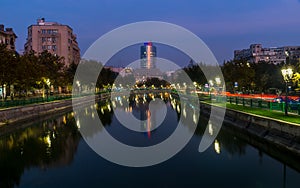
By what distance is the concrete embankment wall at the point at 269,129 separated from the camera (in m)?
17.7

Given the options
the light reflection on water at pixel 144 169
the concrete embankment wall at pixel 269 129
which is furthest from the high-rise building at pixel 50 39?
the concrete embankment wall at pixel 269 129

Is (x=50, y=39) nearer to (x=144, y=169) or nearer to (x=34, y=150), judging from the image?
(x=34, y=150)

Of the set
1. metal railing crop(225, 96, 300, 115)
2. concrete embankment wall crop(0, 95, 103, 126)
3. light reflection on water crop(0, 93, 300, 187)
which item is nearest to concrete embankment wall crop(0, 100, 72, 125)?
concrete embankment wall crop(0, 95, 103, 126)

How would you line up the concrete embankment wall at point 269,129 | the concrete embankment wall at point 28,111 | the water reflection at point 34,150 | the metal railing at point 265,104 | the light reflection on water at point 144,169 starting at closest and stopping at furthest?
the light reflection on water at point 144,169 → the water reflection at point 34,150 → the concrete embankment wall at point 269,129 → the metal railing at point 265,104 → the concrete embankment wall at point 28,111

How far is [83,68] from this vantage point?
87.3 m

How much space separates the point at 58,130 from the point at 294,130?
68.1 feet

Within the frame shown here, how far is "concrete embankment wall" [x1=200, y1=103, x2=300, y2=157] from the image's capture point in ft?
58.0

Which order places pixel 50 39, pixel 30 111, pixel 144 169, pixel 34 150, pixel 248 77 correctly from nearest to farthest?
pixel 144 169
pixel 34 150
pixel 30 111
pixel 248 77
pixel 50 39

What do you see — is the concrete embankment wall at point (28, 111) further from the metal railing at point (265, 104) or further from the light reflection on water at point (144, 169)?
the metal railing at point (265, 104)

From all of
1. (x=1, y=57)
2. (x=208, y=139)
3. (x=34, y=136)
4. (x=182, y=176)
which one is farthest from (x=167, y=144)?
(x=1, y=57)

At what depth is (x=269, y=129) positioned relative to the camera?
21.4m

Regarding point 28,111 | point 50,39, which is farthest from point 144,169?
point 50,39

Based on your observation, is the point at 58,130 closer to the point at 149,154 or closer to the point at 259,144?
the point at 149,154

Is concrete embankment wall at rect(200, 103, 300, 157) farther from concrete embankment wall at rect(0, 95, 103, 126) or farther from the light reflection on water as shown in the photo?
concrete embankment wall at rect(0, 95, 103, 126)
